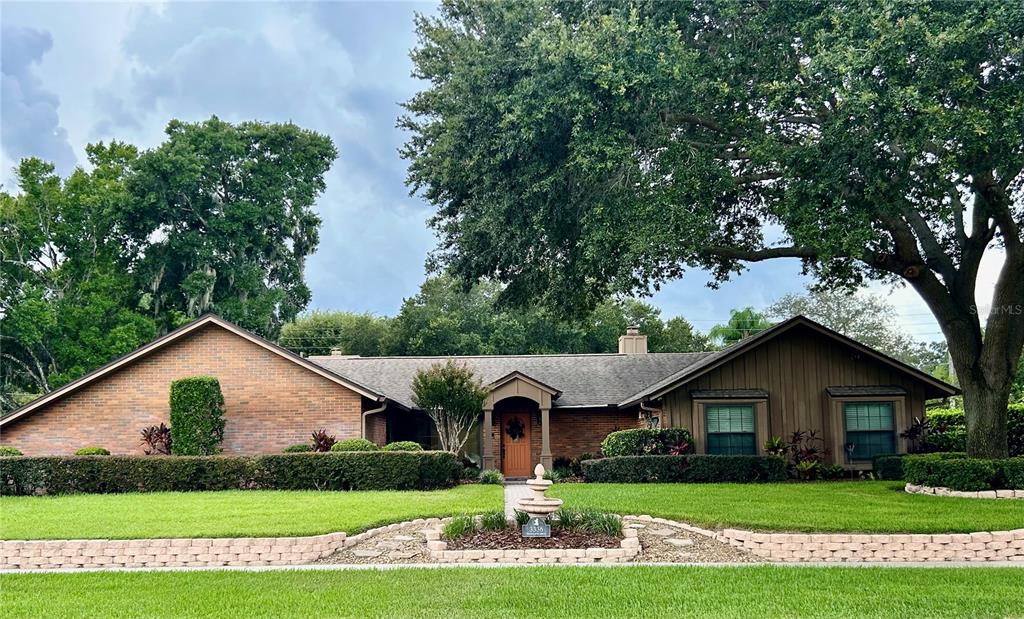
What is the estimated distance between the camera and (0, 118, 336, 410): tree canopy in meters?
34.2

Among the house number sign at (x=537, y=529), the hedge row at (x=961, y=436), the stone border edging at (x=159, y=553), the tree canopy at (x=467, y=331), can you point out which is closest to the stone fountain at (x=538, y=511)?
the house number sign at (x=537, y=529)

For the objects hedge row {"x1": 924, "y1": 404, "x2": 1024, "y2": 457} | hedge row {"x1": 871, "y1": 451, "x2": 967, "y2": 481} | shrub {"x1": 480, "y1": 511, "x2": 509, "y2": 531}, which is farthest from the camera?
hedge row {"x1": 924, "y1": 404, "x2": 1024, "y2": 457}

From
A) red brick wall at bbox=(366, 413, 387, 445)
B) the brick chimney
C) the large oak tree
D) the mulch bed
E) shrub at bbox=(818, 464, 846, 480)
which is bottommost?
shrub at bbox=(818, 464, 846, 480)

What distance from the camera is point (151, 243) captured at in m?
38.1

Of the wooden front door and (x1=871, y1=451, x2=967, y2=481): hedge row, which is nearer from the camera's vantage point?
(x1=871, y1=451, x2=967, y2=481): hedge row

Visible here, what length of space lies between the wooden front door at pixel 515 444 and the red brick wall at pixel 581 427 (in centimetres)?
87

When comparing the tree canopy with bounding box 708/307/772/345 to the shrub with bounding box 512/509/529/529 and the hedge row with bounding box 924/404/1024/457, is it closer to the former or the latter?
the hedge row with bounding box 924/404/1024/457

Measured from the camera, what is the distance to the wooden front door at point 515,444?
2567 cm

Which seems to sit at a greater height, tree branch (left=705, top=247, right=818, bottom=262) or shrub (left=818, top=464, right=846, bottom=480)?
tree branch (left=705, top=247, right=818, bottom=262)

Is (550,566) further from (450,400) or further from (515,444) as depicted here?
(515,444)

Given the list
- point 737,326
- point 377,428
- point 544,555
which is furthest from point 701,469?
point 737,326

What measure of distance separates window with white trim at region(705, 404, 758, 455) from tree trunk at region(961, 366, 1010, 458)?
5.56 metres

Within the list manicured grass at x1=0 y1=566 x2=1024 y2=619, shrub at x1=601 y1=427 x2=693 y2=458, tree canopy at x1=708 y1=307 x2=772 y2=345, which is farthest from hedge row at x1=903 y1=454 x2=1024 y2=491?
tree canopy at x1=708 y1=307 x2=772 y2=345

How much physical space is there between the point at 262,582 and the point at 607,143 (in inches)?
352
